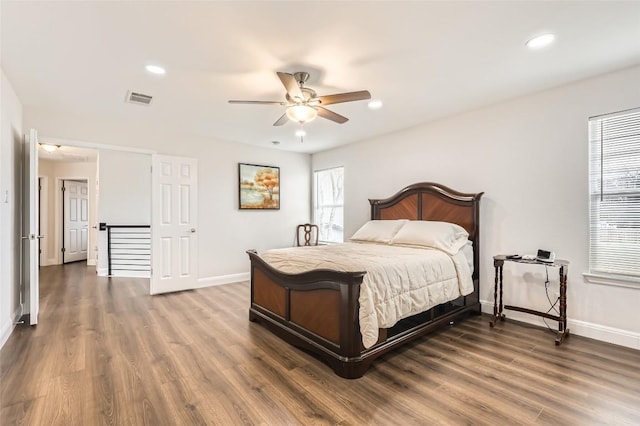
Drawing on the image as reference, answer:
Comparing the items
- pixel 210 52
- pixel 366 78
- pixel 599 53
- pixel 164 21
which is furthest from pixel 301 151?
pixel 599 53

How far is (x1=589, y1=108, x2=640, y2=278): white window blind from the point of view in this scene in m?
2.74

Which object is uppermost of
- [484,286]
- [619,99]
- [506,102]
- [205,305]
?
[506,102]

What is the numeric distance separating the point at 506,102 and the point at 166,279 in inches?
208

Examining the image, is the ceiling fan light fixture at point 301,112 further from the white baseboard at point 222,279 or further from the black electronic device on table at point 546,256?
the white baseboard at point 222,279

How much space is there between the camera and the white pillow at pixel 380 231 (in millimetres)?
4051

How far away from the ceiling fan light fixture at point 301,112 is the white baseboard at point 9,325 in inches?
132

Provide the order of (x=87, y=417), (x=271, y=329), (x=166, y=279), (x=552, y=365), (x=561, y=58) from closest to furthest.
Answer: (x=87, y=417)
(x=552, y=365)
(x=561, y=58)
(x=271, y=329)
(x=166, y=279)

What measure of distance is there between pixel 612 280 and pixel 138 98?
5.28 meters

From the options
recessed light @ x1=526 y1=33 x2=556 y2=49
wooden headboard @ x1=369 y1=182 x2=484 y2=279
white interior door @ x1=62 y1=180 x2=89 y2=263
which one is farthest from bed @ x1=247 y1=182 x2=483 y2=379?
white interior door @ x1=62 y1=180 x2=89 y2=263

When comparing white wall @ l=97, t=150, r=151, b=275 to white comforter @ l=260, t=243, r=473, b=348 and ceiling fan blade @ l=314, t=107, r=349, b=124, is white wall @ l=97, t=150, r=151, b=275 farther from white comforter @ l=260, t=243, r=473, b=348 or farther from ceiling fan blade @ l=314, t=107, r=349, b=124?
ceiling fan blade @ l=314, t=107, r=349, b=124

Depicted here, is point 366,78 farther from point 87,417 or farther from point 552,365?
point 87,417

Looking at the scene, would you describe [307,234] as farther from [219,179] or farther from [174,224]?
[174,224]

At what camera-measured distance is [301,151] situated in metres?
6.26

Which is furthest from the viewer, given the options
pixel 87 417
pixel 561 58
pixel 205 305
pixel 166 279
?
pixel 166 279
